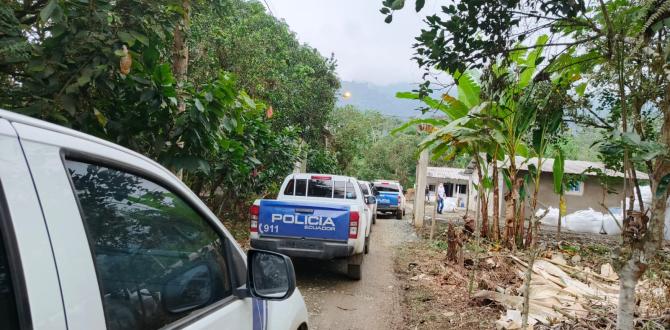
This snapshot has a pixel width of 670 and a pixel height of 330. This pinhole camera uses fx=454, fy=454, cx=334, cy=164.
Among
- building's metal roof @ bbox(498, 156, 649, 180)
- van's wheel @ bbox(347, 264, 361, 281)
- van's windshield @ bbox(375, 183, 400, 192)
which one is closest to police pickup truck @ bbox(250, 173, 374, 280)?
van's wheel @ bbox(347, 264, 361, 281)

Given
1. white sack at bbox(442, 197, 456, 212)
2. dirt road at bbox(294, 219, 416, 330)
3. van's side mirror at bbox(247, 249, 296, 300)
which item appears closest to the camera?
van's side mirror at bbox(247, 249, 296, 300)

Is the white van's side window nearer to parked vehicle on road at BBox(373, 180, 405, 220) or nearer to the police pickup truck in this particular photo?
the police pickup truck

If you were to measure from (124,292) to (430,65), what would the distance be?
2.64 meters

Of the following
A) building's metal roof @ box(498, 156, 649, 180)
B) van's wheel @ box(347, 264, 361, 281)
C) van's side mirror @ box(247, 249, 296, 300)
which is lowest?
van's wheel @ box(347, 264, 361, 281)

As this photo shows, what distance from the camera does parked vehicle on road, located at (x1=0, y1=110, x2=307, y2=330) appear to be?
974 millimetres

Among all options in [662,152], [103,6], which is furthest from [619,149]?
[103,6]

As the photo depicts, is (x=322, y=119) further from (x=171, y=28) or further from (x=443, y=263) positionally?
(x=171, y=28)

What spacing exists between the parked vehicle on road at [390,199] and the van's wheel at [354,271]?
47.1ft

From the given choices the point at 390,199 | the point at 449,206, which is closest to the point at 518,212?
the point at 390,199

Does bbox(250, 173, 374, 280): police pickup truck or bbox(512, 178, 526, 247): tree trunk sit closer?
bbox(250, 173, 374, 280): police pickup truck

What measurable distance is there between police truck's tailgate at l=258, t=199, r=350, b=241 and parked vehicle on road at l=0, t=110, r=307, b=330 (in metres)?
4.65

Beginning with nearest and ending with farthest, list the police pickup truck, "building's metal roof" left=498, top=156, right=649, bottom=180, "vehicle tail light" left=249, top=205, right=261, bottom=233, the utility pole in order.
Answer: the police pickup truck → "vehicle tail light" left=249, top=205, right=261, bottom=233 → "building's metal roof" left=498, top=156, right=649, bottom=180 → the utility pole

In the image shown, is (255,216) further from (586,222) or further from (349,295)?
(586,222)

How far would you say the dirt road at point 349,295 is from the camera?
5.64 meters
